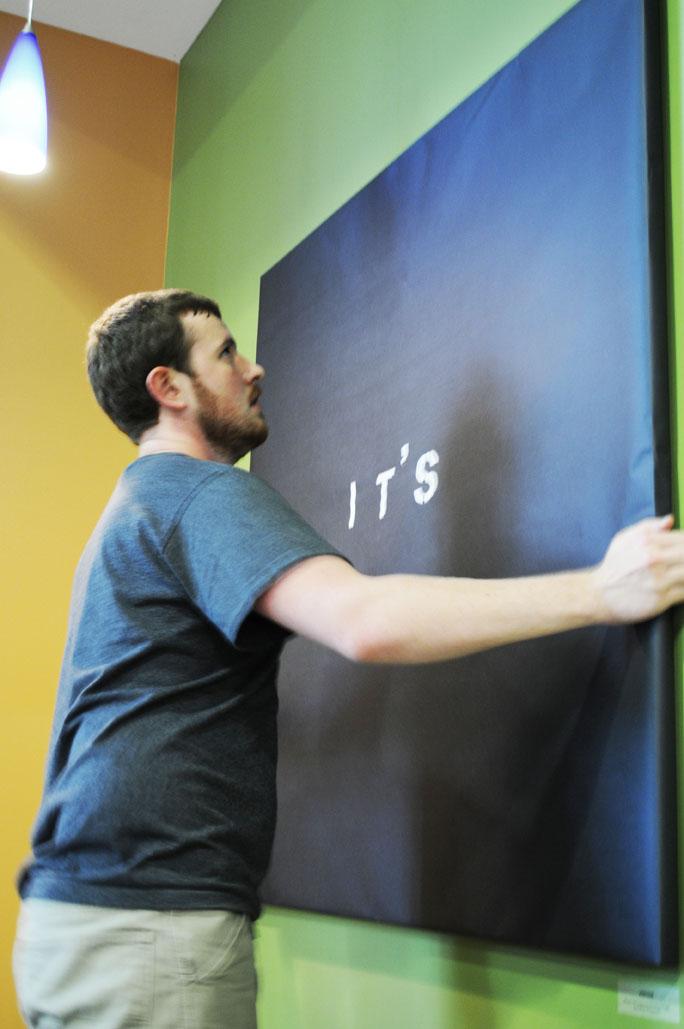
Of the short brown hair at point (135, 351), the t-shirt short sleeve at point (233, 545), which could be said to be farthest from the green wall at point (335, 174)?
the short brown hair at point (135, 351)

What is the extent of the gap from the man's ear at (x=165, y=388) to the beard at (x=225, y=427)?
2cm

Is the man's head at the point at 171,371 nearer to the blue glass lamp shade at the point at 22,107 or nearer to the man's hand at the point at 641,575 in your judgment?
the man's hand at the point at 641,575

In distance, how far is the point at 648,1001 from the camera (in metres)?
1.14

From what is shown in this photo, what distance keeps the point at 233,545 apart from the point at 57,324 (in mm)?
1831

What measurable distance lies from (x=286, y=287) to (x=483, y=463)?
2.62ft

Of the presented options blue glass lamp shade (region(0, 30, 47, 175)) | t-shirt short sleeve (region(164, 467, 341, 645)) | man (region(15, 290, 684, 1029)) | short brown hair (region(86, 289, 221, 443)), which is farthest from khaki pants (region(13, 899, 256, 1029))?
blue glass lamp shade (region(0, 30, 47, 175))

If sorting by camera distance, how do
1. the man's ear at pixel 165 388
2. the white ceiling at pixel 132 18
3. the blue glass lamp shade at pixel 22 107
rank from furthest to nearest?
the white ceiling at pixel 132 18 → the blue glass lamp shade at pixel 22 107 → the man's ear at pixel 165 388

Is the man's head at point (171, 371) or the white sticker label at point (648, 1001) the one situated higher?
the man's head at point (171, 371)

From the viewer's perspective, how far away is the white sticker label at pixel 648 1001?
43.8 inches

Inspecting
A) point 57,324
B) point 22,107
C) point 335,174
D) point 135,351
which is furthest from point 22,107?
point 135,351

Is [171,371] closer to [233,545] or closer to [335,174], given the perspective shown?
[233,545]

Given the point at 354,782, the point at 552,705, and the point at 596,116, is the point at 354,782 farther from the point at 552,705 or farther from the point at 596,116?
the point at 596,116

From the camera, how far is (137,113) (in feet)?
9.98

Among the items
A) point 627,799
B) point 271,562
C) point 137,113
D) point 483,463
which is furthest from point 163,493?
point 137,113
